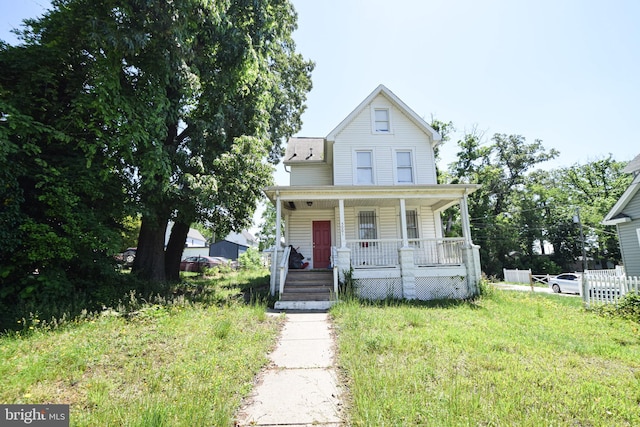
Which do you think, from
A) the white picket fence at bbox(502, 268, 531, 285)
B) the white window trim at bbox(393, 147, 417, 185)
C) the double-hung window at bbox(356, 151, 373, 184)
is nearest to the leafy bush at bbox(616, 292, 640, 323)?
the white window trim at bbox(393, 147, 417, 185)

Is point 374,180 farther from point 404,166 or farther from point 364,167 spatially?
point 404,166

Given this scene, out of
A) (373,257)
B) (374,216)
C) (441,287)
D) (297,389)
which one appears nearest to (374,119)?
(374,216)

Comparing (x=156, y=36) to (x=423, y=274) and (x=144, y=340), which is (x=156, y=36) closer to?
(x=144, y=340)

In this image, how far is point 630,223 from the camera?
37.2ft

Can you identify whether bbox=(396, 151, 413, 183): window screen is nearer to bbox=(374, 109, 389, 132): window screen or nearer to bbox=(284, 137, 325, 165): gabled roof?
bbox=(374, 109, 389, 132): window screen

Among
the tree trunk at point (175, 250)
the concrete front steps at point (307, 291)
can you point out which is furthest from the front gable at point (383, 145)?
the tree trunk at point (175, 250)

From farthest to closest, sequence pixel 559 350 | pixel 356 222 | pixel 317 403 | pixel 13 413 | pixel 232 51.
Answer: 1. pixel 356 222
2. pixel 232 51
3. pixel 559 350
4. pixel 317 403
5. pixel 13 413

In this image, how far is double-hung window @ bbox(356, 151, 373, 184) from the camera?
1277 centimetres

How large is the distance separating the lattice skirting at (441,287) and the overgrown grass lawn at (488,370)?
3.10 m

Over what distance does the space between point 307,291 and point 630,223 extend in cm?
1340

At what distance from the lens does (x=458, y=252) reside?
10.4m

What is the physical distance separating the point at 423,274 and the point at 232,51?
10.3m

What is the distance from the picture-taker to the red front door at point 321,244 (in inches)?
507

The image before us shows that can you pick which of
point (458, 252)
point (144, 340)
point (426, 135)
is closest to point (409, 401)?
point (144, 340)
